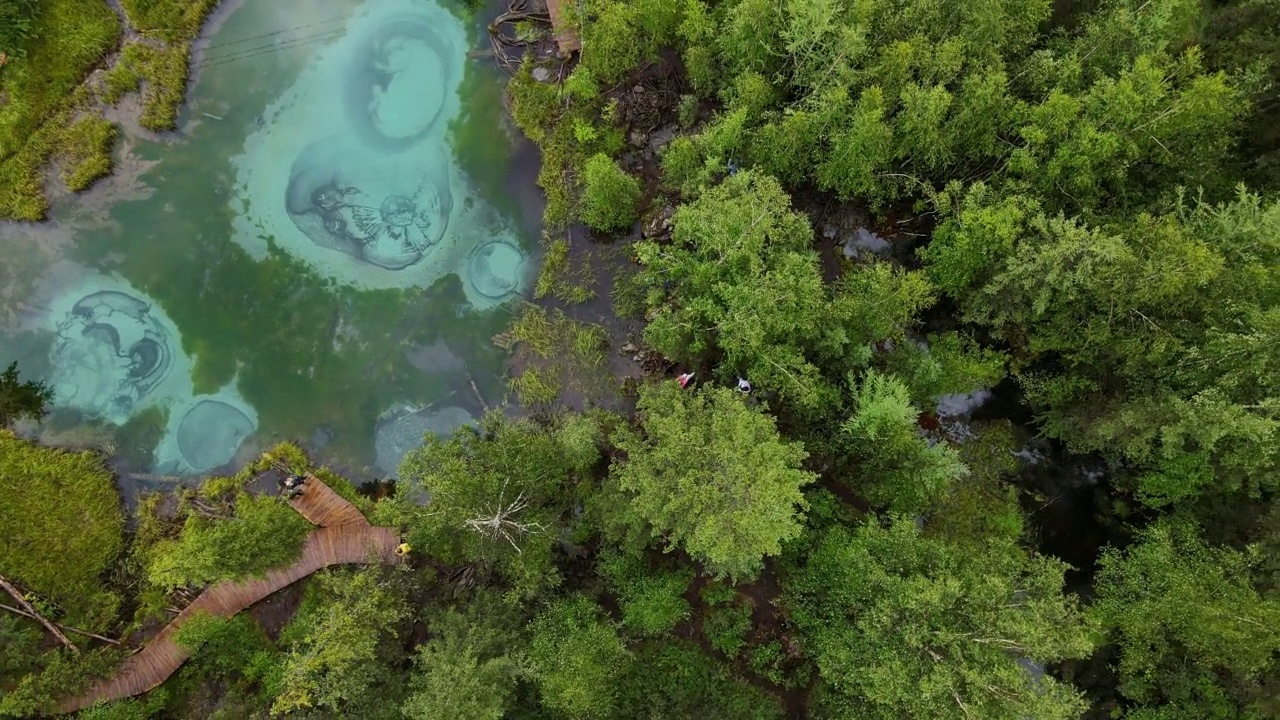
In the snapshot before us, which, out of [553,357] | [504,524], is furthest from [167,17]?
[504,524]

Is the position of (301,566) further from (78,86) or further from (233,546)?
(78,86)

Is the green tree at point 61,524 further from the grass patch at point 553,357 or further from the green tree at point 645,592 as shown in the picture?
the green tree at point 645,592

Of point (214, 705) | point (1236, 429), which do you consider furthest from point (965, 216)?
point (214, 705)

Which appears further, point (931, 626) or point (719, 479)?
point (931, 626)

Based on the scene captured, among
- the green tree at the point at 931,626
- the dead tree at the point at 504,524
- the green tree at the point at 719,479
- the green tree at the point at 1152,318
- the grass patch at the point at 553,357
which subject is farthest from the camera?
the grass patch at the point at 553,357

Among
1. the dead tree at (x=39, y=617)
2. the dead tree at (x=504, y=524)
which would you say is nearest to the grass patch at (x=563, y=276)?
the dead tree at (x=504, y=524)

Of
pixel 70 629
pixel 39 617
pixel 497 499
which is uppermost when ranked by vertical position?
pixel 497 499

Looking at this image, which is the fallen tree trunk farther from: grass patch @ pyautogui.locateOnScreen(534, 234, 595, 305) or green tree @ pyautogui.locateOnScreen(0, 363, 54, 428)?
grass patch @ pyautogui.locateOnScreen(534, 234, 595, 305)
